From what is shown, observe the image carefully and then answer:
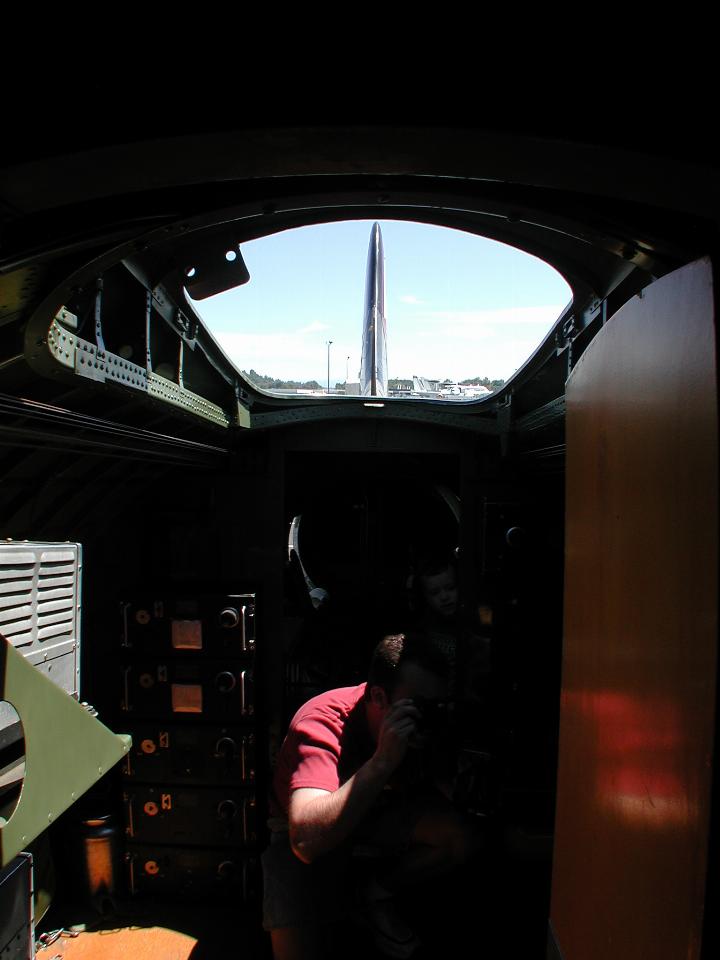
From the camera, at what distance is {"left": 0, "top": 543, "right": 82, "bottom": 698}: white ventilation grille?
69.6 inches

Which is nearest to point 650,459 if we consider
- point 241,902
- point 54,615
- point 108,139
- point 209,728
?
point 108,139

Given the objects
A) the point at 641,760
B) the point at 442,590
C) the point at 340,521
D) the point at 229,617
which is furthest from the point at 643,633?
the point at 340,521

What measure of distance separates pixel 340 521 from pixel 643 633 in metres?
5.68

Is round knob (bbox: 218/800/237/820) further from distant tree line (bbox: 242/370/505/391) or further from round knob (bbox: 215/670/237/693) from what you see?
distant tree line (bbox: 242/370/505/391)

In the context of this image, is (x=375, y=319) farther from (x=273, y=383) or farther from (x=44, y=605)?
(x=44, y=605)

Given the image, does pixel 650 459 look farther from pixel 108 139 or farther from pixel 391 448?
pixel 391 448

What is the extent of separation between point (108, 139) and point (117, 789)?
4.39 m

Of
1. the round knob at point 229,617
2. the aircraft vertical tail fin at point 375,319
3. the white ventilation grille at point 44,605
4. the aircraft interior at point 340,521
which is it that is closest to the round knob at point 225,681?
the aircraft interior at point 340,521

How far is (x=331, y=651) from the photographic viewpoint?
561 centimetres

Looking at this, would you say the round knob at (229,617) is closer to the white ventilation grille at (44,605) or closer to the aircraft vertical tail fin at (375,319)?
the white ventilation grille at (44,605)

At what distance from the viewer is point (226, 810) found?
421cm

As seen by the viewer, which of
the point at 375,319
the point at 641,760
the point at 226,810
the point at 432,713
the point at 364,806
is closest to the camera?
the point at 641,760

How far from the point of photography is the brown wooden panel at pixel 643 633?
101 centimetres

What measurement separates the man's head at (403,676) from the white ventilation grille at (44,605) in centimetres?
110
